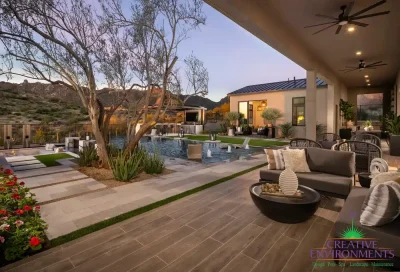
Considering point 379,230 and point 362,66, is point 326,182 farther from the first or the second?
point 362,66

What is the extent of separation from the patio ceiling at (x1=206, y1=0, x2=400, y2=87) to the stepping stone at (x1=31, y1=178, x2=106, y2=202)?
13.5 feet

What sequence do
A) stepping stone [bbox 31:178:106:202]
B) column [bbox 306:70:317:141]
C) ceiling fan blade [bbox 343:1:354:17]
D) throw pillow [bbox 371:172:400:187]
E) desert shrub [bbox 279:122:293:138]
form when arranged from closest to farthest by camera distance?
throw pillow [bbox 371:172:400:187] < stepping stone [bbox 31:178:106:202] < ceiling fan blade [bbox 343:1:354:17] < column [bbox 306:70:317:141] < desert shrub [bbox 279:122:293:138]

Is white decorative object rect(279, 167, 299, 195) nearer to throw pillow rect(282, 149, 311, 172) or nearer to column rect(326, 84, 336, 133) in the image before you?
throw pillow rect(282, 149, 311, 172)

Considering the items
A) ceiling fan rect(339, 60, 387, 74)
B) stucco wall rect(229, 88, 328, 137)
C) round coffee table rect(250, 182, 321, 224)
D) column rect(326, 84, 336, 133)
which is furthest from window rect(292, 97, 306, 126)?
round coffee table rect(250, 182, 321, 224)

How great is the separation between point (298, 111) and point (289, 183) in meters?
13.1

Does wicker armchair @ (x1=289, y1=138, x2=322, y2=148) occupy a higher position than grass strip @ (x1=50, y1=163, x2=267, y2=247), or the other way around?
wicker armchair @ (x1=289, y1=138, x2=322, y2=148)

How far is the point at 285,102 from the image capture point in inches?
585

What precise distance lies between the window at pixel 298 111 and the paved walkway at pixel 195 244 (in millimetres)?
12125

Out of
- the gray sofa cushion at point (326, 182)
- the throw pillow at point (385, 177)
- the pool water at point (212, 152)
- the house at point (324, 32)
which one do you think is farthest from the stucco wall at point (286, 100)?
the throw pillow at point (385, 177)

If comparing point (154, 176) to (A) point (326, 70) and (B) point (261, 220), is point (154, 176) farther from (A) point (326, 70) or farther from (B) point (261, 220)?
(A) point (326, 70)

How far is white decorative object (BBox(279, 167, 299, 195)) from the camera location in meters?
2.61

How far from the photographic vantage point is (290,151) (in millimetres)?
3836

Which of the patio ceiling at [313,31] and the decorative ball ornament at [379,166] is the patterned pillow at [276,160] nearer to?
the decorative ball ornament at [379,166]

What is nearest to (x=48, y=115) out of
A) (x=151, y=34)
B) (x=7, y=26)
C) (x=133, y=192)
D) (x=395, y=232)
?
(x=7, y=26)
